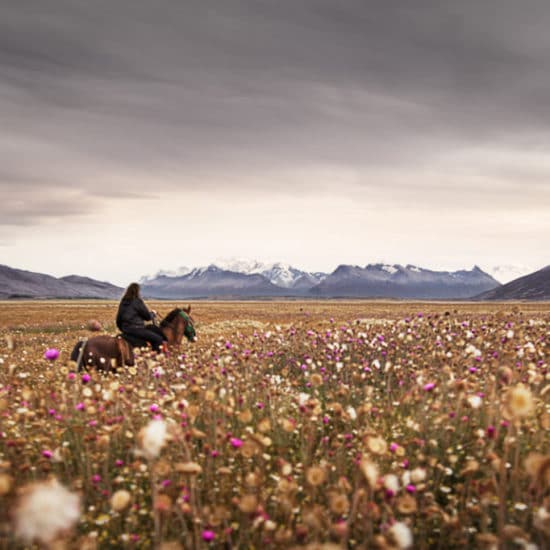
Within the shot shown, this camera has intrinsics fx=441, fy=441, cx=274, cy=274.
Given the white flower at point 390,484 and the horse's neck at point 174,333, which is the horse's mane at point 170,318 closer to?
the horse's neck at point 174,333

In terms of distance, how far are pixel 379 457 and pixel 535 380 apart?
197cm

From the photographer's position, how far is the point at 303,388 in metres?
10.9

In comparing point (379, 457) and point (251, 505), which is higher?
point (251, 505)

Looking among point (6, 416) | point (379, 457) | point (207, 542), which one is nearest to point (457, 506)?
point (379, 457)

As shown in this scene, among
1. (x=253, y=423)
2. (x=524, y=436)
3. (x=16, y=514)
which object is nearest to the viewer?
(x=16, y=514)

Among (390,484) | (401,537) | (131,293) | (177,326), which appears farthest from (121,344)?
(401,537)

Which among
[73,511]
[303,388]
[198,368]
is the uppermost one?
[73,511]

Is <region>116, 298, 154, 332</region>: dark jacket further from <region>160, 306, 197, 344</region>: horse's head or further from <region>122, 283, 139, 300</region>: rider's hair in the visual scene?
<region>160, 306, 197, 344</region>: horse's head

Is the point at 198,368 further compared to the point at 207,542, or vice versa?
the point at 198,368

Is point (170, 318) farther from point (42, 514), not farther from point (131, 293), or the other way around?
point (42, 514)

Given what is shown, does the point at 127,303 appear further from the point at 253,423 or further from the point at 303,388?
the point at 253,423

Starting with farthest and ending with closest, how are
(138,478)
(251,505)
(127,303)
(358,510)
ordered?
(127,303) → (138,478) → (358,510) → (251,505)

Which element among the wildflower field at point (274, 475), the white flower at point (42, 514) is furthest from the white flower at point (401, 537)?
the white flower at point (42, 514)

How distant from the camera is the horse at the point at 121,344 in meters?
12.6
